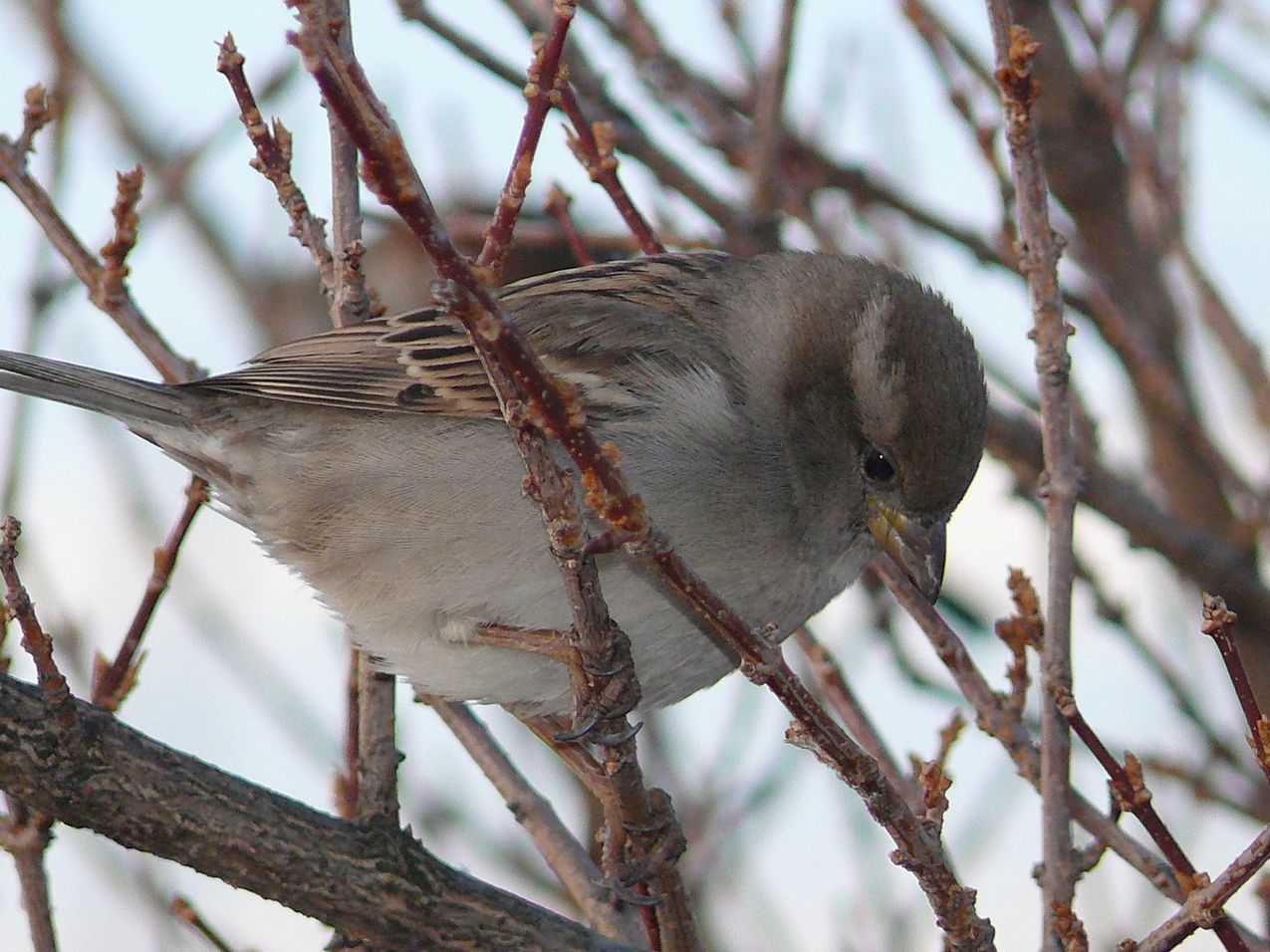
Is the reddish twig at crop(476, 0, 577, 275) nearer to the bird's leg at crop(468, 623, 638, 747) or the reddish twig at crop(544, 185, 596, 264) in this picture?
the bird's leg at crop(468, 623, 638, 747)

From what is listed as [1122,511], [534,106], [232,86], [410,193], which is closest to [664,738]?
[1122,511]

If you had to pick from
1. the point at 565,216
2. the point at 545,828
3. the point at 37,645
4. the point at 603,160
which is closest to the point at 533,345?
the point at 603,160

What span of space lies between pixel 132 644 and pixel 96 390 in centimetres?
90

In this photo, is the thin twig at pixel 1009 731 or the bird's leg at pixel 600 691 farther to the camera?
the thin twig at pixel 1009 731

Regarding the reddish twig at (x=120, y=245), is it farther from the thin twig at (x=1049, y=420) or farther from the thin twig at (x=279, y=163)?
the thin twig at (x=1049, y=420)

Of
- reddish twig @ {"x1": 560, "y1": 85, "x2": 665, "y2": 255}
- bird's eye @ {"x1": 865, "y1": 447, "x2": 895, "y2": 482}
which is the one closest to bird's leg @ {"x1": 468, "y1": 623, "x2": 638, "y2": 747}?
bird's eye @ {"x1": 865, "y1": 447, "x2": 895, "y2": 482}

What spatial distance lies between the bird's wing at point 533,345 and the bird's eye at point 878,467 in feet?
1.47

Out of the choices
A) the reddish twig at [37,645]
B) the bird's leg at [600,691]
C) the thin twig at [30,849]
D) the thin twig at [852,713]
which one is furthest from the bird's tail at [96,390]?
the thin twig at [852,713]

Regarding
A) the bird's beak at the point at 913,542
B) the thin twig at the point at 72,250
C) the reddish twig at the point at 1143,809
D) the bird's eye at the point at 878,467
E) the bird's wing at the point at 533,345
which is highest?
the thin twig at the point at 72,250

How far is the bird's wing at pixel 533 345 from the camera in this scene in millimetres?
3838

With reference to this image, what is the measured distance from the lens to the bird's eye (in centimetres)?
392

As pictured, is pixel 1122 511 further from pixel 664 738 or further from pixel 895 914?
pixel 664 738

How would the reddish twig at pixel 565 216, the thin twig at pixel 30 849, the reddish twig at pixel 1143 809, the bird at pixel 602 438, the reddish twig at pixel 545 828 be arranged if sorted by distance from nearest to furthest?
the reddish twig at pixel 1143 809
the thin twig at pixel 30 849
the reddish twig at pixel 545 828
the bird at pixel 602 438
the reddish twig at pixel 565 216

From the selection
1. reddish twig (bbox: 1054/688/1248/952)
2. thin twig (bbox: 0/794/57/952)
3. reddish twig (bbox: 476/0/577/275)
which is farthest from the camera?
thin twig (bbox: 0/794/57/952)
